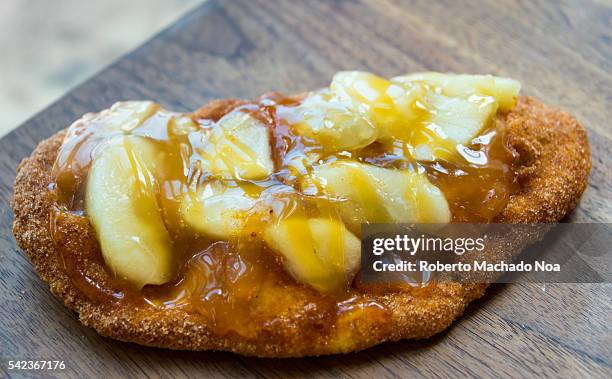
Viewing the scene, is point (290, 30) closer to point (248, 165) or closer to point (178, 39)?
point (178, 39)

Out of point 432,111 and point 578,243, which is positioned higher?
point 432,111

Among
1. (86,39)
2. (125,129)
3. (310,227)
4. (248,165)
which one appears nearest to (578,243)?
(310,227)

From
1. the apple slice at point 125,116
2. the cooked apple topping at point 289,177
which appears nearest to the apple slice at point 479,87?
the cooked apple topping at point 289,177

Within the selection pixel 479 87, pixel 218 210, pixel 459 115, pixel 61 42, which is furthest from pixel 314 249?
pixel 61 42

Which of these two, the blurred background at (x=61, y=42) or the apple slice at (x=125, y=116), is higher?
the apple slice at (x=125, y=116)

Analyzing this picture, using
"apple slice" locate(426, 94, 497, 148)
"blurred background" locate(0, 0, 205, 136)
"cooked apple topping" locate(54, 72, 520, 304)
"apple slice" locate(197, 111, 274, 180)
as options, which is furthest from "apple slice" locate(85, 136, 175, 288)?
"blurred background" locate(0, 0, 205, 136)

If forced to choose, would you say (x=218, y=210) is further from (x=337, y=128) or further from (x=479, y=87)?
(x=479, y=87)

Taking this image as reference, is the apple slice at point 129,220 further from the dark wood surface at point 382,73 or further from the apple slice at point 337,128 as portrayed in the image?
the apple slice at point 337,128
